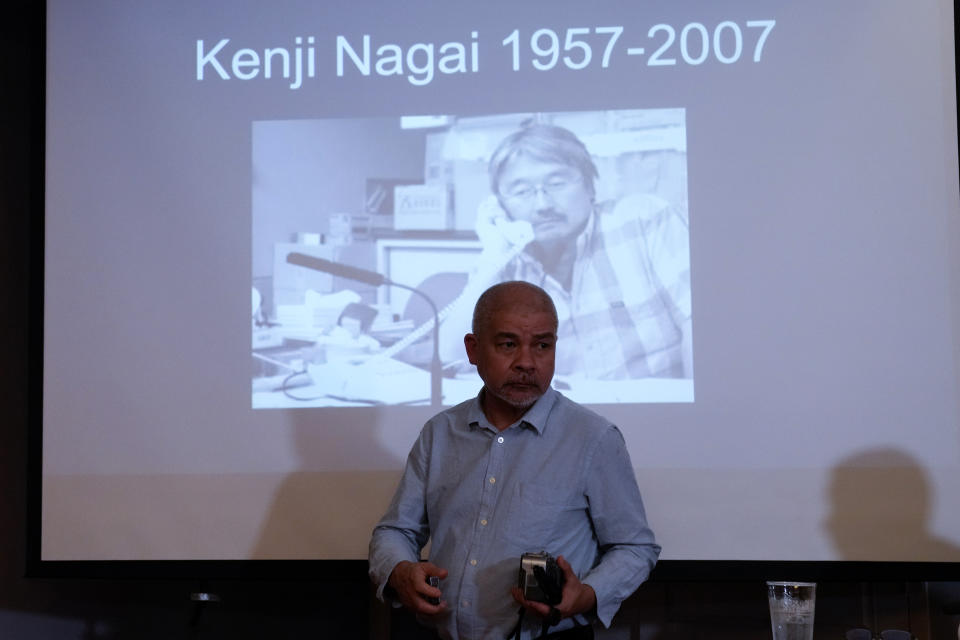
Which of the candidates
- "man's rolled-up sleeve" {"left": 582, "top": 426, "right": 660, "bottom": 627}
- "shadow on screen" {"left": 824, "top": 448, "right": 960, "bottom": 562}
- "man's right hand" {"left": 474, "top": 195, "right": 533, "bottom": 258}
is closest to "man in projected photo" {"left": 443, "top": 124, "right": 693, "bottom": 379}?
"man's right hand" {"left": 474, "top": 195, "right": 533, "bottom": 258}

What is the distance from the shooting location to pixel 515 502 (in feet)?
7.50

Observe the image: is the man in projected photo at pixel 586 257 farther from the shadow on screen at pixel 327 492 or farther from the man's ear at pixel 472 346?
the man's ear at pixel 472 346

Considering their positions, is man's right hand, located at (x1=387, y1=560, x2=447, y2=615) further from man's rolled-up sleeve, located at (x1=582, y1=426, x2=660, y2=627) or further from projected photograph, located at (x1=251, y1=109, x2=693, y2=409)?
projected photograph, located at (x1=251, y1=109, x2=693, y2=409)

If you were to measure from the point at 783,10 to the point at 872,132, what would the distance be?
1.66 ft

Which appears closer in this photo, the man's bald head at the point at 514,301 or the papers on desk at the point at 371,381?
the man's bald head at the point at 514,301

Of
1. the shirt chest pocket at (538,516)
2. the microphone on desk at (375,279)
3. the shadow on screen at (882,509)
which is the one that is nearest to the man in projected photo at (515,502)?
the shirt chest pocket at (538,516)

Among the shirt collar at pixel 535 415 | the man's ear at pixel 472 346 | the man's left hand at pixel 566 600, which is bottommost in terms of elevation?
the man's left hand at pixel 566 600

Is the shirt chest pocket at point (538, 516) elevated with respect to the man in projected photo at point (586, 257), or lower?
lower

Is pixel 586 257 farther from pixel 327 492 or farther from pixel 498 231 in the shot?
pixel 327 492

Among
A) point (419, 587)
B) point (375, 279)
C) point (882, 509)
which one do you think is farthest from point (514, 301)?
point (882, 509)

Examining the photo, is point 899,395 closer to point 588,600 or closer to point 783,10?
point 783,10

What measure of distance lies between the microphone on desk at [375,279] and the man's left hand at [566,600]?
4.11 feet

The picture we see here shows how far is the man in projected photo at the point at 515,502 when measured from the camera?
224cm

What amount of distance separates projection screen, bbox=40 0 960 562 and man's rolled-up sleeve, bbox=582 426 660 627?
947 mm
